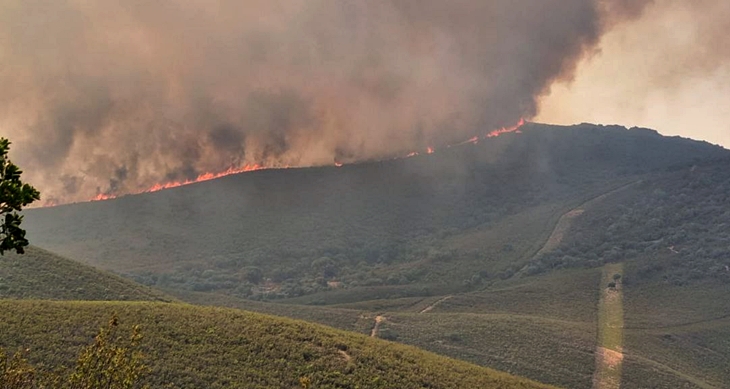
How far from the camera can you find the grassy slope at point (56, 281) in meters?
72.3

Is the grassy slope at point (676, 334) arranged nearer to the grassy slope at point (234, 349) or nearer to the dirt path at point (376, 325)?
the grassy slope at point (234, 349)

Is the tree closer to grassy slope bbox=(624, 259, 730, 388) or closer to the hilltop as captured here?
the hilltop

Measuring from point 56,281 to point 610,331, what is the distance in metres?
92.7

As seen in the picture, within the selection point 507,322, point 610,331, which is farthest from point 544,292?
point 507,322

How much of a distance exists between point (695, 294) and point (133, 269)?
15515 cm

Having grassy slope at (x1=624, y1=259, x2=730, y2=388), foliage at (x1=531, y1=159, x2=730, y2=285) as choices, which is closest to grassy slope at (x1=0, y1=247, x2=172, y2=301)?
grassy slope at (x1=624, y1=259, x2=730, y2=388)

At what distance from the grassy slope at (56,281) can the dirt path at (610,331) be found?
68.1m

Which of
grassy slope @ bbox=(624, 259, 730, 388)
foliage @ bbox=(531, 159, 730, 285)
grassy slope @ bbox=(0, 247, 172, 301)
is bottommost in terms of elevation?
grassy slope @ bbox=(624, 259, 730, 388)

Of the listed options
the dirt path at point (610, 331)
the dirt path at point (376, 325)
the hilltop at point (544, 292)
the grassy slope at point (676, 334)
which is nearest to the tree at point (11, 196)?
the hilltop at point (544, 292)

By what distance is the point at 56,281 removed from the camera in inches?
3100

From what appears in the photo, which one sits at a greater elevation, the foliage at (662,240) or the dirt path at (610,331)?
the foliage at (662,240)

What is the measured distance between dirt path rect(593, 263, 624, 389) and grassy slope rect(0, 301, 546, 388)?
82.2 ft

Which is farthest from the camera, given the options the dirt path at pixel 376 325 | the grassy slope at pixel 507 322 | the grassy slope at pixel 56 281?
the dirt path at pixel 376 325

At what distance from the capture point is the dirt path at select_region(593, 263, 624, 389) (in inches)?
3209
